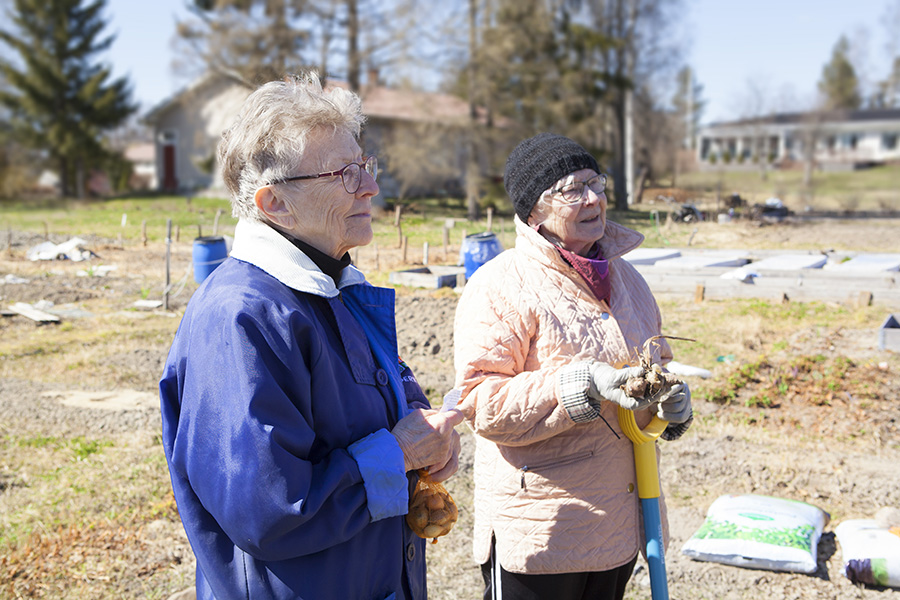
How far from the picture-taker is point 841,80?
71.5 meters

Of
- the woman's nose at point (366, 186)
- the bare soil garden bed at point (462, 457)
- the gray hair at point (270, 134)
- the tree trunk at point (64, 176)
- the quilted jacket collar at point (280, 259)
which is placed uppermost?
the tree trunk at point (64, 176)

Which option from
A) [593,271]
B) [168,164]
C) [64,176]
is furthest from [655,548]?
[64,176]

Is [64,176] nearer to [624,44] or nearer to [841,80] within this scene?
[624,44]

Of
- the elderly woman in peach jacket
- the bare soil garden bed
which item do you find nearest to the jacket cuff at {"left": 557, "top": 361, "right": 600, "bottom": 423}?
the elderly woman in peach jacket

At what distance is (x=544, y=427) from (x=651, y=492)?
47 cm

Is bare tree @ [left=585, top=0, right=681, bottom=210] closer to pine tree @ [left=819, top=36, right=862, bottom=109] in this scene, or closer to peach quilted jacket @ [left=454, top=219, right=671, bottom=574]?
peach quilted jacket @ [left=454, top=219, right=671, bottom=574]

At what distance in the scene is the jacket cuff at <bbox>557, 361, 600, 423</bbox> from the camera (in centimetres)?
221

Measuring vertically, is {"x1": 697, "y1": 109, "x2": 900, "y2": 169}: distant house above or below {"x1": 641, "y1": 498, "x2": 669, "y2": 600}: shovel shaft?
above

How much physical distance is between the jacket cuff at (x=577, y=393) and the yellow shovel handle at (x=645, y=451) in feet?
0.79

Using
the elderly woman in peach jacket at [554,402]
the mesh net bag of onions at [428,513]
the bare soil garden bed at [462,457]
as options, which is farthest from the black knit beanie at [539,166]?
the bare soil garden bed at [462,457]

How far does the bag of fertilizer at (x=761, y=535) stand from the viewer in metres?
3.54

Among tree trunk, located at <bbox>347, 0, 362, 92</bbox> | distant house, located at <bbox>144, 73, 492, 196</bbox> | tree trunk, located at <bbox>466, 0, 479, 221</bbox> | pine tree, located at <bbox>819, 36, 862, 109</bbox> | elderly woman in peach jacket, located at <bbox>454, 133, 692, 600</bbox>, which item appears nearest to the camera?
elderly woman in peach jacket, located at <bbox>454, 133, 692, 600</bbox>

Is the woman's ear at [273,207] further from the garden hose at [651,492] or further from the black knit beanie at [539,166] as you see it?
the garden hose at [651,492]

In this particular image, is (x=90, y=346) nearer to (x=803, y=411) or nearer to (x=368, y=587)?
(x=803, y=411)
